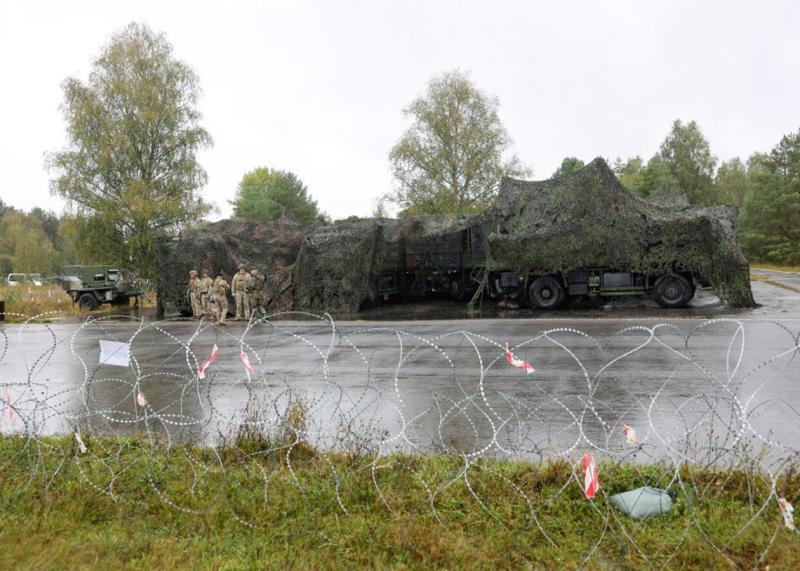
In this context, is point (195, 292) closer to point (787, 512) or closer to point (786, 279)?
point (787, 512)

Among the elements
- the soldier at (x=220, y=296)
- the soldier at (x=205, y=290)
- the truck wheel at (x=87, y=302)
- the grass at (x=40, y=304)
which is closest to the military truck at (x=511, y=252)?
the soldier at (x=205, y=290)

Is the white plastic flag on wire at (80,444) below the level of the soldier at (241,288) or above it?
below

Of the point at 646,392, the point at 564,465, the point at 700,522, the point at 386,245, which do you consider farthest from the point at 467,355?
the point at 386,245

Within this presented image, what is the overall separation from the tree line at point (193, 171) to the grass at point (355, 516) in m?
27.5

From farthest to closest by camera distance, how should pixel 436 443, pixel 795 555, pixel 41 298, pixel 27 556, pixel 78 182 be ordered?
pixel 78 182, pixel 41 298, pixel 436 443, pixel 27 556, pixel 795 555

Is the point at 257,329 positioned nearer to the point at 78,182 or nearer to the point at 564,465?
the point at 564,465

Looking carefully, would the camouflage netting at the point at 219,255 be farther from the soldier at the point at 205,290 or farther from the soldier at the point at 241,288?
the soldier at the point at 241,288

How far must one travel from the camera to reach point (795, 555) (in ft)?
12.4

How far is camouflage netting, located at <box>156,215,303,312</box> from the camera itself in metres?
24.3

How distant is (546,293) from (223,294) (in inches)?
Answer: 395

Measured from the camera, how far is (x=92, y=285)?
2734 centimetres

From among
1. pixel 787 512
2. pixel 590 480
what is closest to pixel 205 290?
pixel 590 480

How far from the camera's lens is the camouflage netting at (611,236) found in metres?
18.5

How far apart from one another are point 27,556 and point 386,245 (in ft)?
68.9
